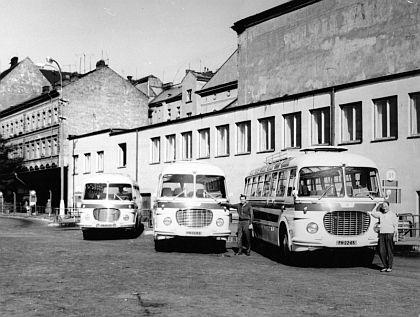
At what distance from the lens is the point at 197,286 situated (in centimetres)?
1145

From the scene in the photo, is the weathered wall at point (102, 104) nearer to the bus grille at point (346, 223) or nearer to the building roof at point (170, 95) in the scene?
the building roof at point (170, 95)

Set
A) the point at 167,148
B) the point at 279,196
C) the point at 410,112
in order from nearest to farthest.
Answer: the point at 279,196, the point at 410,112, the point at 167,148

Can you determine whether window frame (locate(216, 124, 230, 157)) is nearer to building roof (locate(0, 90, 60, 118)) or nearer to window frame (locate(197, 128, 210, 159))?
window frame (locate(197, 128, 210, 159))

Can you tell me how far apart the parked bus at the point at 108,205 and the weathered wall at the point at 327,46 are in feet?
53.0

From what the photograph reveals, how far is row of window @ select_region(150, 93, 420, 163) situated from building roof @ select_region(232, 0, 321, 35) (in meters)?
8.36

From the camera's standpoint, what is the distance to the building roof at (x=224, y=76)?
58.2 meters

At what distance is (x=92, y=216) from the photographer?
2447 cm

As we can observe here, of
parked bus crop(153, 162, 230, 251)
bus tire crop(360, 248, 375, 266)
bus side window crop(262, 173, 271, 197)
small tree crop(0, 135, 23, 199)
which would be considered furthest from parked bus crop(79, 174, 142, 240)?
small tree crop(0, 135, 23, 199)

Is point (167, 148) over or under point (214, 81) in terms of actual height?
under

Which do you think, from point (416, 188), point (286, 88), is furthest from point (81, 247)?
point (286, 88)

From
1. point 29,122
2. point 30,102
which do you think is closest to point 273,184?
point 30,102

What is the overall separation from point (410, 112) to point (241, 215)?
11607 millimetres

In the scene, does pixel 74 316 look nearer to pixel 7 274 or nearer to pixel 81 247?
pixel 7 274

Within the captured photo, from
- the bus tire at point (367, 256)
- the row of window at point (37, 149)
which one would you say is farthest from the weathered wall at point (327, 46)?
the row of window at point (37, 149)
